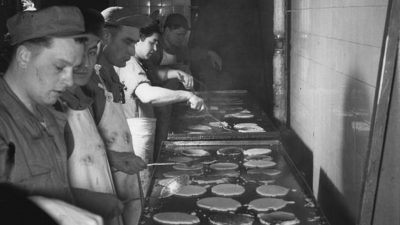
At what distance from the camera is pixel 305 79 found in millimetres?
4945

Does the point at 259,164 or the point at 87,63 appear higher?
the point at 87,63

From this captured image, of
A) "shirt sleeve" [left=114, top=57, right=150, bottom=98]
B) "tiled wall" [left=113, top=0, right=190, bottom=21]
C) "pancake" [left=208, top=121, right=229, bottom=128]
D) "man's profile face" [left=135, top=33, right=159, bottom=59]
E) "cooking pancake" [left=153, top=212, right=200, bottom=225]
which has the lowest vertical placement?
"pancake" [left=208, top=121, right=229, bottom=128]

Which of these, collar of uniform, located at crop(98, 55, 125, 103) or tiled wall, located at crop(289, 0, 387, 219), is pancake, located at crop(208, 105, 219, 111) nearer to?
tiled wall, located at crop(289, 0, 387, 219)

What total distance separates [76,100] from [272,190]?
1.36 metres

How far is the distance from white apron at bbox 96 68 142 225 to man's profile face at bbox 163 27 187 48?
281 centimetres

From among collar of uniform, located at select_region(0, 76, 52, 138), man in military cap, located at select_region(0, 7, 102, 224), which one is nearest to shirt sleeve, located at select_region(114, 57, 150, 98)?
→ man in military cap, located at select_region(0, 7, 102, 224)

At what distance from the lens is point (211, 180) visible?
3.23 meters

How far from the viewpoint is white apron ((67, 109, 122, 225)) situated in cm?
279

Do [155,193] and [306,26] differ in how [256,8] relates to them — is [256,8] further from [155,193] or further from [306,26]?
[155,193]

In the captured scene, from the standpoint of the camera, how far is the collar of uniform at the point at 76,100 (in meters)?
2.74

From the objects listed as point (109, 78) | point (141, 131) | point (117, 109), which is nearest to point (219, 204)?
point (117, 109)

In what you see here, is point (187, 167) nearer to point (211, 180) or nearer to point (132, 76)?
point (211, 180)

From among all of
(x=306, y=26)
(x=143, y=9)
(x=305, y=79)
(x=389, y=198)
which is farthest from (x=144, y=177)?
(x=389, y=198)

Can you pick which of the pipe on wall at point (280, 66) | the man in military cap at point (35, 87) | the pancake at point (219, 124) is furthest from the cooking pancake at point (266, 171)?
the pipe on wall at point (280, 66)
